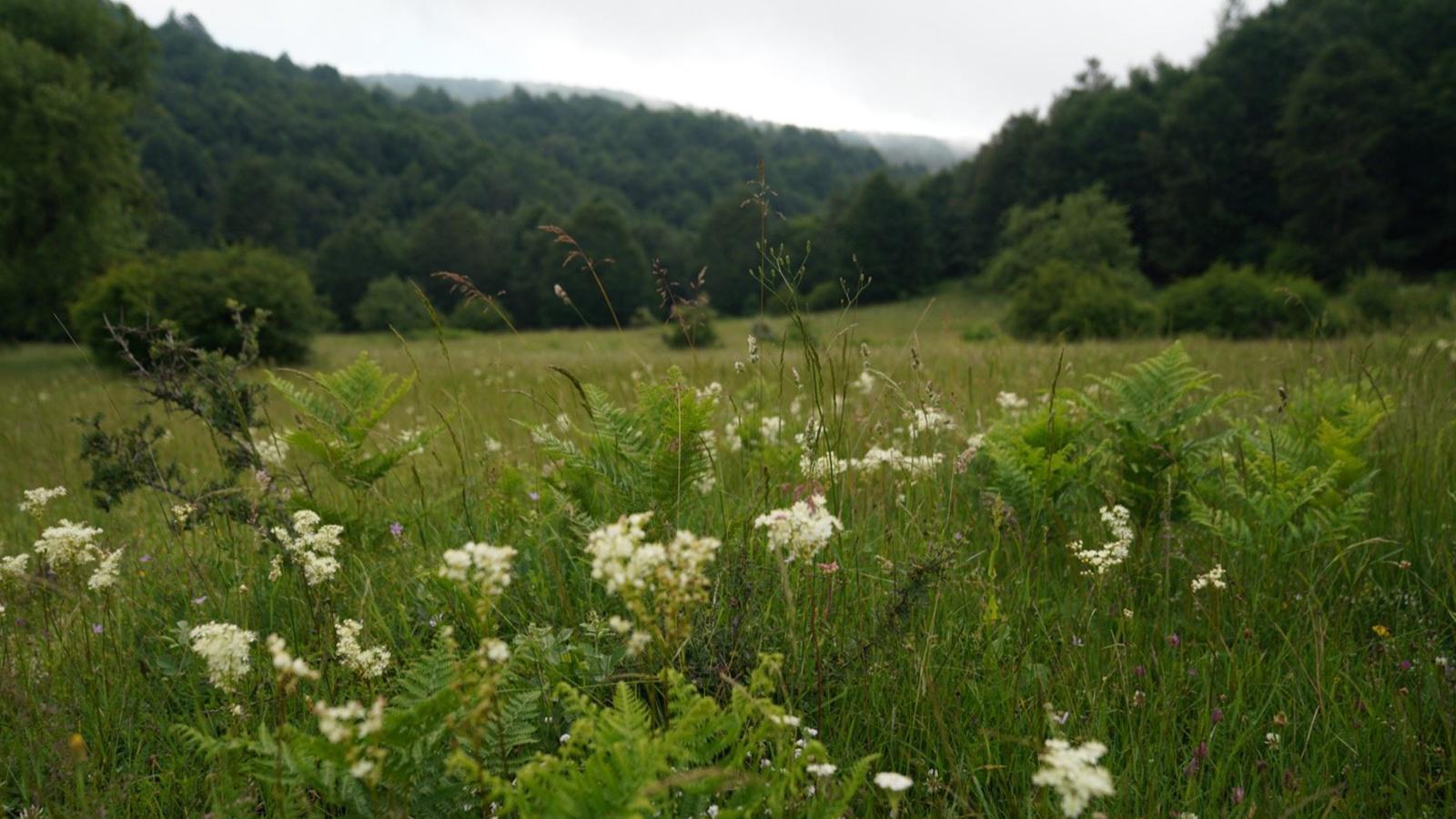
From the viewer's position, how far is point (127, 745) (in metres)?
1.98

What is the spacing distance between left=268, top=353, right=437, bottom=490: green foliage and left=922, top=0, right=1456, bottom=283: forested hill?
4559 centimetres

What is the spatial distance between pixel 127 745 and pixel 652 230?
89723 millimetres

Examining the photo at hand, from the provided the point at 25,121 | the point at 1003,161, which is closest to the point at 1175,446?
the point at 25,121

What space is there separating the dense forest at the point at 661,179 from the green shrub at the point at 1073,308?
7233 mm

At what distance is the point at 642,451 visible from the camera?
105 inches

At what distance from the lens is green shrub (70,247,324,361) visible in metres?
19.0

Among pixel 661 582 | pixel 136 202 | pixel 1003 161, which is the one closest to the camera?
pixel 661 582

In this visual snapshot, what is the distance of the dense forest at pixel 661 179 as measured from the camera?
72.7 ft

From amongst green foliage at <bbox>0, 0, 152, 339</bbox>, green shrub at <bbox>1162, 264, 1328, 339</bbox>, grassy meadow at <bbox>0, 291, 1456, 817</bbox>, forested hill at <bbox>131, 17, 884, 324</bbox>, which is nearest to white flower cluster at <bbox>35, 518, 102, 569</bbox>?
grassy meadow at <bbox>0, 291, 1456, 817</bbox>

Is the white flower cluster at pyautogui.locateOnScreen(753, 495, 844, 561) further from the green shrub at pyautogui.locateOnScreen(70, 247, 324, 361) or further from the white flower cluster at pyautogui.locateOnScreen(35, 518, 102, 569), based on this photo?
the green shrub at pyautogui.locateOnScreen(70, 247, 324, 361)

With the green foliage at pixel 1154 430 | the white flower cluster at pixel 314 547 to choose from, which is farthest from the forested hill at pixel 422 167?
the green foliage at pixel 1154 430

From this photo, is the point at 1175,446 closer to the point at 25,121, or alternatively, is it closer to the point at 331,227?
the point at 25,121

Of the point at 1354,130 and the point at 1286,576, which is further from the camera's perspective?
the point at 1354,130

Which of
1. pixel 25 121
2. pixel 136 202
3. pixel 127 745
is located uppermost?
pixel 25 121
